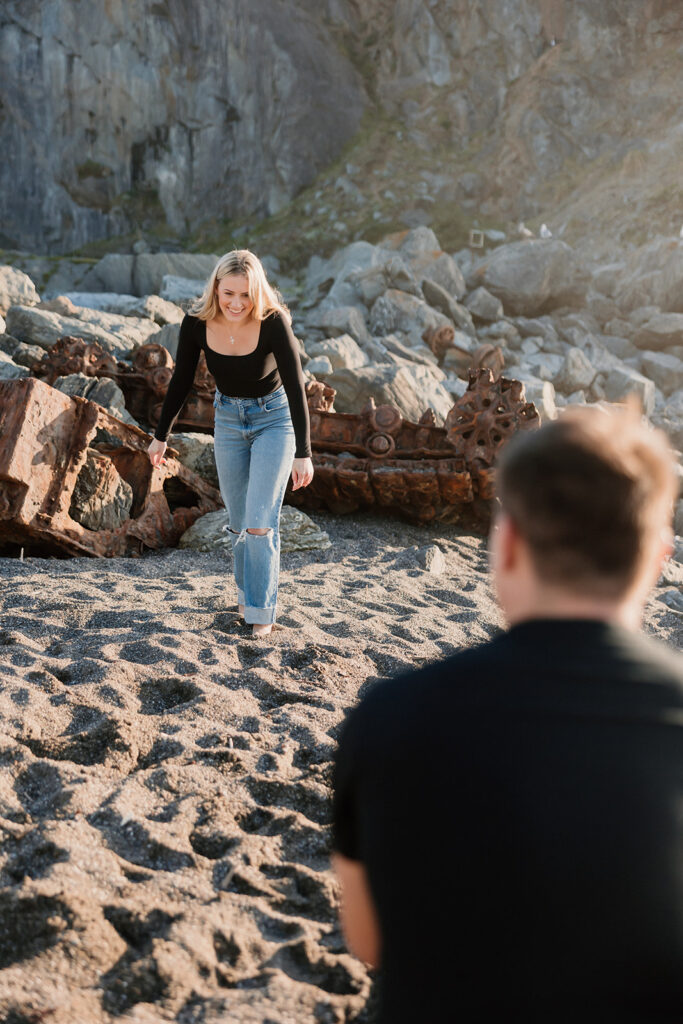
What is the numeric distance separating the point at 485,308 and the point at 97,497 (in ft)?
55.8

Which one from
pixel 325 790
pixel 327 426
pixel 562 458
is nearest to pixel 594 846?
pixel 562 458

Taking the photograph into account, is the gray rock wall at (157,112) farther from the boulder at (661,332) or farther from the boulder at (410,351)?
the boulder at (410,351)

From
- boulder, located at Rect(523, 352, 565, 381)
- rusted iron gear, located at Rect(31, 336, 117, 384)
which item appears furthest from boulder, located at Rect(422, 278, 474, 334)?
rusted iron gear, located at Rect(31, 336, 117, 384)

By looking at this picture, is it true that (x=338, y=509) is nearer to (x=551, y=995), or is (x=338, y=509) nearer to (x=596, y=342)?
(x=551, y=995)

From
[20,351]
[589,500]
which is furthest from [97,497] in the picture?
[589,500]

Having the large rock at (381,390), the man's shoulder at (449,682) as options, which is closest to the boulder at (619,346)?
the large rock at (381,390)

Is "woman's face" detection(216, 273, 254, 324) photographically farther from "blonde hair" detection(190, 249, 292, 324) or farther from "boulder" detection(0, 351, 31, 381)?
"boulder" detection(0, 351, 31, 381)

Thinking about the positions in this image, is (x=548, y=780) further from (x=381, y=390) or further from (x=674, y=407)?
(x=674, y=407)

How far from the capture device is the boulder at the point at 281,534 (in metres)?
6.70

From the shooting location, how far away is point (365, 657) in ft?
14.0

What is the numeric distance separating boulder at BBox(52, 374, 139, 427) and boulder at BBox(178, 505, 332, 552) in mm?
1709

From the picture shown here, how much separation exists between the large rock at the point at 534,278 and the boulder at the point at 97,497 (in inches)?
721

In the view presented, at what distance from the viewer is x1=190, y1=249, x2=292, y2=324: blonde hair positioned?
4.06m

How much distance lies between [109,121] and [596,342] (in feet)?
102
